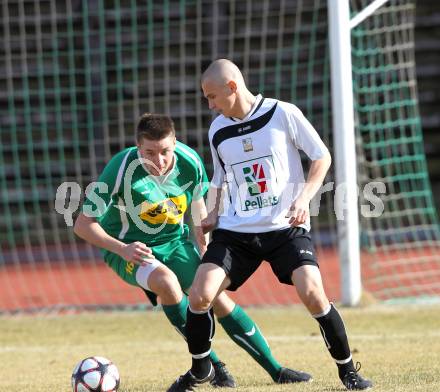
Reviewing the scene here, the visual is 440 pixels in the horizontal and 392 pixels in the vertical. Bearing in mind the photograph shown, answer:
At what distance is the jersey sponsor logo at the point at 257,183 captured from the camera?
4969mm

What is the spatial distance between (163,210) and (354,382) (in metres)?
1.49

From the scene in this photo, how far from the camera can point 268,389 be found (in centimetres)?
503

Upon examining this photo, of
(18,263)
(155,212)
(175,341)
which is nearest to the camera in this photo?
(155,212)

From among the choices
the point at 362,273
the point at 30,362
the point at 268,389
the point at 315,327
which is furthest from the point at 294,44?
the point at 268,389

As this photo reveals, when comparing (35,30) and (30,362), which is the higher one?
(35,30)

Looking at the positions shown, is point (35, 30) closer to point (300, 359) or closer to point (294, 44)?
point (294, 44)

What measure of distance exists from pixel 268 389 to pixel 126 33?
34.5 feet

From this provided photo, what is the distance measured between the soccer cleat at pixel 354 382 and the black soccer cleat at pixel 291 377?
1.58 ft

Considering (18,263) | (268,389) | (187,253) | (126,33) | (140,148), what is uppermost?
(126,33)

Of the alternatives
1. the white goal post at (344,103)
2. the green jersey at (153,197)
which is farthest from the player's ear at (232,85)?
the white goal post at (344,103)

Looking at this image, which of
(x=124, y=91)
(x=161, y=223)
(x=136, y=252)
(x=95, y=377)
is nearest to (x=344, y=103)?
(x=161, y=223)

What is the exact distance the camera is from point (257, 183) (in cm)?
499

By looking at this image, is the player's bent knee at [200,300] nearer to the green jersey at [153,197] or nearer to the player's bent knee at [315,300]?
the player's bent knee at [315,300]

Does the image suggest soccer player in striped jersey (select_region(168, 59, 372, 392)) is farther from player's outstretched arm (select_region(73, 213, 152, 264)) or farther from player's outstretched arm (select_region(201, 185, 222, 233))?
player's outstretched arm (select_region(73, 213, 152, 264))
